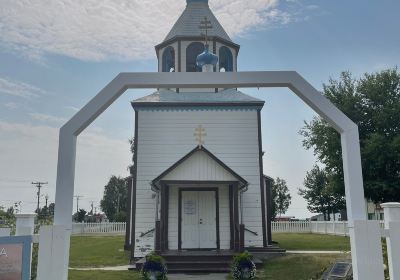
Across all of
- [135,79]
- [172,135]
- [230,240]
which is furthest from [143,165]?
[135,79]

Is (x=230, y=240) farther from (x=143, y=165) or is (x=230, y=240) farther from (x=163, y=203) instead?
(x=143, y=165)

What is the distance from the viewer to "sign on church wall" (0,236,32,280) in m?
4.31

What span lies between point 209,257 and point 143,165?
4.90 metres

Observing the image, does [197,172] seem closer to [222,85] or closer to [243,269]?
[243,269]

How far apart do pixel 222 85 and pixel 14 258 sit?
296 centimetres

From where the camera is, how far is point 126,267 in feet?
45.7

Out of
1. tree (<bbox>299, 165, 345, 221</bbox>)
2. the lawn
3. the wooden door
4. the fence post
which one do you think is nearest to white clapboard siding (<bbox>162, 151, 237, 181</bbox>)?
the wooden door

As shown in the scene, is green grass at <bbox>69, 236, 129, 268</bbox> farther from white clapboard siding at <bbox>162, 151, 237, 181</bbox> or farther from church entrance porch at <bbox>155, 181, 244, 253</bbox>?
white clapboard siding at <bbox>162, 151, 237, 181</bbox>

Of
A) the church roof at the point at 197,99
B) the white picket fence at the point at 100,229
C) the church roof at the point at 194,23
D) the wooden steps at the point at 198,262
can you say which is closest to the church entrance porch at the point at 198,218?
the wooden steps at the point at 198,262

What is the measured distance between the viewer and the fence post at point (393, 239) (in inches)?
176

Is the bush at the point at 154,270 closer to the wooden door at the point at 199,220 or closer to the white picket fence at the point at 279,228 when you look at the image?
the wooden door at the point at 199,220

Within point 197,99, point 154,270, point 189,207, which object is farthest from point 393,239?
point 197,99

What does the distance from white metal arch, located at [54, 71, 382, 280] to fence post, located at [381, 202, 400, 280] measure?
0.98 feet

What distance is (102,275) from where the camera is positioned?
11547mm
